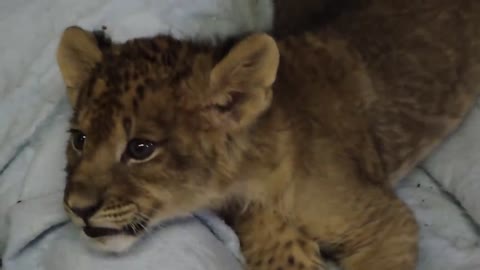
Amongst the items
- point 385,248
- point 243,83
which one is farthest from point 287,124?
point 385,248

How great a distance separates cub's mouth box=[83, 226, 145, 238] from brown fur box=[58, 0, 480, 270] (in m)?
0.02

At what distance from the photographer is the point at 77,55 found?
1537mm

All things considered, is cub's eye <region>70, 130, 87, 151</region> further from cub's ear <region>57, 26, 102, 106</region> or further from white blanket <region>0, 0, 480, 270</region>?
white blanket <region>0, 0, 480, 270</region>

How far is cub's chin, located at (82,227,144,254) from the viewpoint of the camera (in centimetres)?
141

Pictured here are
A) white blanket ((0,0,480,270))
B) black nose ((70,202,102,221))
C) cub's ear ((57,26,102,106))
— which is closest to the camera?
black nose ((70,202,102,221))

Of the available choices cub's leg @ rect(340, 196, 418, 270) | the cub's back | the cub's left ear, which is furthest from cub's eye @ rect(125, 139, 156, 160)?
cub's leg @ rect(340, 196, 418, 270)

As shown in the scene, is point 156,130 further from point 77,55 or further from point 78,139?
point 77,55

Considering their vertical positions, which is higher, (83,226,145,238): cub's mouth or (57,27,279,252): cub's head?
(57,27,279,252): cub's head

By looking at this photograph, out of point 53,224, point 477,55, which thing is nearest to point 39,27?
point 53,224

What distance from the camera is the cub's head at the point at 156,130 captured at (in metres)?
1.38

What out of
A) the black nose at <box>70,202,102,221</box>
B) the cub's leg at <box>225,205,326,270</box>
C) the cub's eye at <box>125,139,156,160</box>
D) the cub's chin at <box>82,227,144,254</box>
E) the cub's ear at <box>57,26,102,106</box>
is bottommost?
the cub's leg at <box>225,205,326,270</box>

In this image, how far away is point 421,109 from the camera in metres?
1.85

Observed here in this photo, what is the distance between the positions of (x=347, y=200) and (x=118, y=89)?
48cm

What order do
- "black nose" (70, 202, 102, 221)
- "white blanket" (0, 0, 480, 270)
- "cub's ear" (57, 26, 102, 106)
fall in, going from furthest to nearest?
"white blanket" (0, 0, 480, 270)
"cub's ear" (57, 26, 102, 106)
"black nose" (70, 202, 102, 221)
